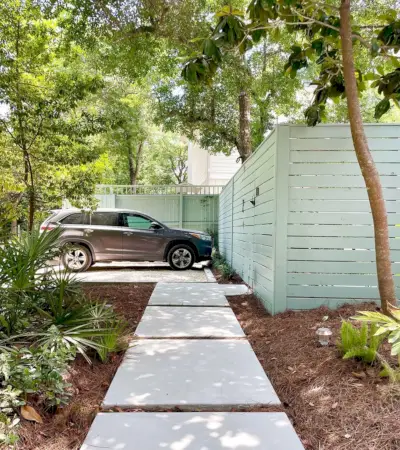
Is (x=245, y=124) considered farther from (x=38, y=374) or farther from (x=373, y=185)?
(x=38, y=374)

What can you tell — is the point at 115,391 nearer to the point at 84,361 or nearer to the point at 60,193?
the point at 84,361

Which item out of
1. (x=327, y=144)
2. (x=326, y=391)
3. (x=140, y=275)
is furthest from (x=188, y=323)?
(x=140, y=275)

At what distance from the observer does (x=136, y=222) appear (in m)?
9.31

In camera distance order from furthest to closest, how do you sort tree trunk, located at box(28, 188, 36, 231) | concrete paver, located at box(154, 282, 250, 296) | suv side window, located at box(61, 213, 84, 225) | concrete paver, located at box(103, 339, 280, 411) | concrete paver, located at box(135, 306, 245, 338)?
suv side window, located at box(61, 213, 84, 225) → concrete paver, located at box(154, 282, 250, 296) → tree trunk, located at box(28, 188, 36, 231) → concrete paver, located at box(135, 306, 245, 338) → concrete paver, located at box(103, 339, 280, 411)

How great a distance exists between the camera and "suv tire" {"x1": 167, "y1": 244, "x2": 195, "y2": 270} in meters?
9.41

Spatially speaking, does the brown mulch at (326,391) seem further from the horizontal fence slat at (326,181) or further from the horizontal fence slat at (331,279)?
the horizontal fence slat at (326,181)

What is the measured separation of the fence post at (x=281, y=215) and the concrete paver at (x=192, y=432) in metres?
2.28

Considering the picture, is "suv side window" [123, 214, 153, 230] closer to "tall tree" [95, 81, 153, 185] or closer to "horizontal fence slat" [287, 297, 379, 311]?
"tall tree" [95, 81, 153, 185]

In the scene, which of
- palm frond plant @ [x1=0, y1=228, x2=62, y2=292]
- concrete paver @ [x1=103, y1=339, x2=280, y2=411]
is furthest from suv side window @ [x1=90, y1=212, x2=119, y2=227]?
concrete paver @ [x1=103, y1=339, x2=280, y2=411]

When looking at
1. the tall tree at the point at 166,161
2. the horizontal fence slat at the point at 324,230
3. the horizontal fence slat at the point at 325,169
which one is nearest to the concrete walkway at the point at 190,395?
the horizontal fence slat at the point at 324,230

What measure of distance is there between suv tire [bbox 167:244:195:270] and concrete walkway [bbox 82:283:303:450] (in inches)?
200

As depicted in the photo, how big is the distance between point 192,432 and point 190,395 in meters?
0.45

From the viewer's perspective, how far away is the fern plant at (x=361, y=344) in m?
2.71

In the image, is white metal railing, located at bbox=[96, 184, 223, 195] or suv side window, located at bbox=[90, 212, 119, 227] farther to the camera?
white metal railing, located at bbox=[96, 184, 223, 195]
